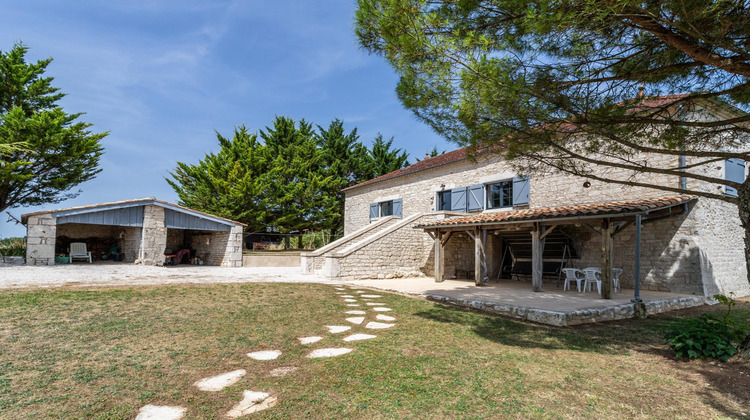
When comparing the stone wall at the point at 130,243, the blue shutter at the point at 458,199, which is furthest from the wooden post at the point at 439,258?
the stone wall at the point at 130,243

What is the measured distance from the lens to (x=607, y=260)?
746 cm

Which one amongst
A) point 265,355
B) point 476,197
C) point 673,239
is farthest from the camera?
point 476,197

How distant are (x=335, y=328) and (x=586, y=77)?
440 centimetres

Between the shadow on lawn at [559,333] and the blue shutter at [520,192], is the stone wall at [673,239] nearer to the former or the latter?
the blue shutter at [520,192]

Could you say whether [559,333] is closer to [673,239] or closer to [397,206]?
[673,239]

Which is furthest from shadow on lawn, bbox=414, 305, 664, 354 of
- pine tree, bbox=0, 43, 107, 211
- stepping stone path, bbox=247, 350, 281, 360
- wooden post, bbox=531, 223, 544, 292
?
pine tree, bbox=0, 43, 107, 211

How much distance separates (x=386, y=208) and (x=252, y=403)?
15370 millimetres

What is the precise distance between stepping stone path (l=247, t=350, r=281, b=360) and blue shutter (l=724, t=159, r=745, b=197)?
36.4 feet

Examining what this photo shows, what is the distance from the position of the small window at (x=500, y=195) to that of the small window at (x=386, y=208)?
5.44 meters

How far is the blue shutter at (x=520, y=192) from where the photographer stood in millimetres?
11725

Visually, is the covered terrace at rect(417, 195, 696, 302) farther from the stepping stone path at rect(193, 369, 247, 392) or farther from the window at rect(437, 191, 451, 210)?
the stepping stone path at rect(193, 369, 247, 392)

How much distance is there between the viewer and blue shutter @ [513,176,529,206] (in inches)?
462

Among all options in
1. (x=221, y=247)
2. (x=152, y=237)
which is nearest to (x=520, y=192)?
(x=221, y=247)

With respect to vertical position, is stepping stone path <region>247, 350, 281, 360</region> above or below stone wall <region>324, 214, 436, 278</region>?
below
